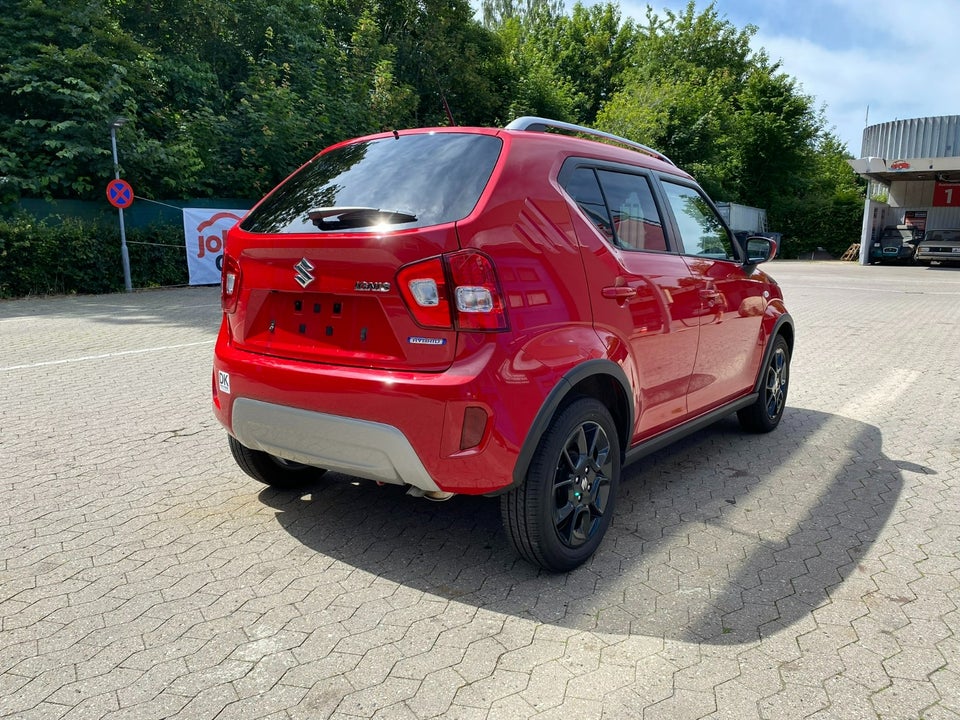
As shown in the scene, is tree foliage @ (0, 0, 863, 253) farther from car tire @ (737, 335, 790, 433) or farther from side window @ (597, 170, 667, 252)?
car tire @ (737, 335, 790, 433)

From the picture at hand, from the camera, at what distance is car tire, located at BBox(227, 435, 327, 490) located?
143 inches

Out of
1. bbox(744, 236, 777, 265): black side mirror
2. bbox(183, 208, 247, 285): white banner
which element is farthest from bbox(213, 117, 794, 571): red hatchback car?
bbox(183, 208, 247, 285): white banner

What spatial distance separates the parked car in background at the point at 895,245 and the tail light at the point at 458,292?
35.2 m

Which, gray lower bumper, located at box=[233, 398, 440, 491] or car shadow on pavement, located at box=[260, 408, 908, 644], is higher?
gray lower bumper, located at box=[233, 398, 440, 491]

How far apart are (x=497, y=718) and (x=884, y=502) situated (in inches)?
111

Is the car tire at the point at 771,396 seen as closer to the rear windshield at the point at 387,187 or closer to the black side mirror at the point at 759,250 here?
the black side mirror at the point at 759,250

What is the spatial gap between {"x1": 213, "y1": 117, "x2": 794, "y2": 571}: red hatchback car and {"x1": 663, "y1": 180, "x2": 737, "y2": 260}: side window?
1.27 ft

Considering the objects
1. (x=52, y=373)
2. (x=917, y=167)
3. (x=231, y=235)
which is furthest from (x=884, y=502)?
(x=917, y=167)

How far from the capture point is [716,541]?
3363 mm

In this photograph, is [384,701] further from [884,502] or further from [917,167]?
[917,167]

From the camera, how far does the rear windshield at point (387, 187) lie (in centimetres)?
279

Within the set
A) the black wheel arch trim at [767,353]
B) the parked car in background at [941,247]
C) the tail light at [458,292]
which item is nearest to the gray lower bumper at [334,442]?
the tail light at [458,292]

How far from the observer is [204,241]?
17.9m

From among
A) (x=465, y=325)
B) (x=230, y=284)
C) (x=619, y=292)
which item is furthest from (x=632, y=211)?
(x=230, y=284)
